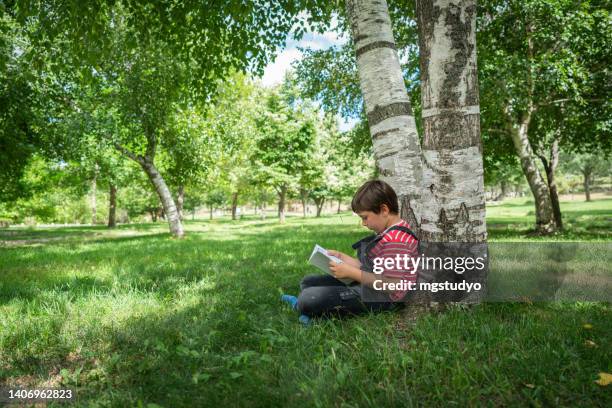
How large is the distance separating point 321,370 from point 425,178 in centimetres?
181

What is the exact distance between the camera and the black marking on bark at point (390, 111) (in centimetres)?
392

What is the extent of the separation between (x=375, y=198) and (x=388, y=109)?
1.23m

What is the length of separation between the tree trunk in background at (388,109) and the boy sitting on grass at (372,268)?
641 millimetres

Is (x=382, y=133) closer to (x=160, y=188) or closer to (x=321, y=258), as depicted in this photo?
(x=321, y=258)

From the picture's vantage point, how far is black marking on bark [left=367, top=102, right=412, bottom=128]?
3.92 metres

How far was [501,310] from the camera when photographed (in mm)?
3236

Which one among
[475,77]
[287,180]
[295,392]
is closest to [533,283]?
[475,77]

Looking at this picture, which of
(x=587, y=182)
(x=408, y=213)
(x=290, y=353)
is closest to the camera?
(x=290, y=353)

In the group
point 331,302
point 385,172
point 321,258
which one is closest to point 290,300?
point 331,302

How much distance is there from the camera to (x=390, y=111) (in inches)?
154

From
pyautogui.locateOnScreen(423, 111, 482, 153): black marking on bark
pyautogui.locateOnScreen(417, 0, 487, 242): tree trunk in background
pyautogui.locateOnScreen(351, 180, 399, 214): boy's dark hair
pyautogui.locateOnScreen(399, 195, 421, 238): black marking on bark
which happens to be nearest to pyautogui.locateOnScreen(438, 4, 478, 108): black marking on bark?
pyautogui.locateOnScreen(417, 0, 487, 242): tree trunk in background

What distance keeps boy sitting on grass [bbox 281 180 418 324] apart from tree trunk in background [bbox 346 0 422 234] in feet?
2.10

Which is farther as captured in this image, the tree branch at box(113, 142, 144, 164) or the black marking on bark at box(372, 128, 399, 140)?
the tree branch at box(113, 142, 144, 164)
